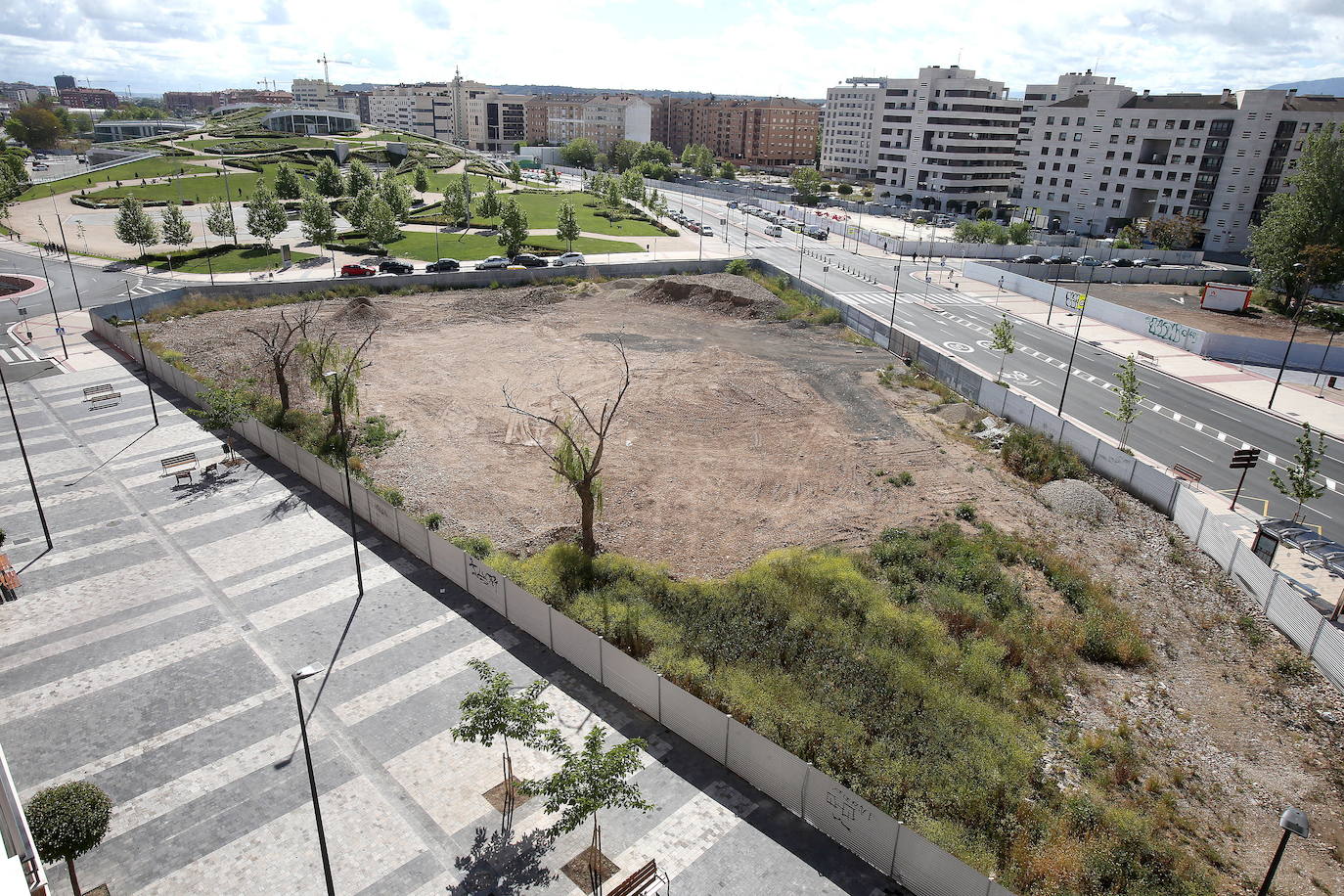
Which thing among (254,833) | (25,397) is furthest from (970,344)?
(25,397)

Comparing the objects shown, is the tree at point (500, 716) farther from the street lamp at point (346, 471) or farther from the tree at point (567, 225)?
A: the tree at point (567, 225)

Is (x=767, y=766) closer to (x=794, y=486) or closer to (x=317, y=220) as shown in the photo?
(x=794, y=486)

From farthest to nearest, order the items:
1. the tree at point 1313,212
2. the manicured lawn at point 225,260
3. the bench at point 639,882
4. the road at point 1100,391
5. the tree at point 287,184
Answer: the tree at point 287,184, the manicured lawn at point 225,260, the tree at point 1313,212, the road at point 1100,391, the bench at point 639,882

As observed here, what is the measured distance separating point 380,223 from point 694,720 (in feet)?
234

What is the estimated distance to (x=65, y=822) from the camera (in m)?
12.9

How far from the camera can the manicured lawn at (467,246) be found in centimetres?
7725

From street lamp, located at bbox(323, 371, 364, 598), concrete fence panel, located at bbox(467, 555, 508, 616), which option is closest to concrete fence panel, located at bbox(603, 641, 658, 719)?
concrete fence panel, located at bbox(467, 555, 508, 616)

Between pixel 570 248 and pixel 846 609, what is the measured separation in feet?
215

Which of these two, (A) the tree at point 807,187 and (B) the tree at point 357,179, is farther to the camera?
(A) the tree at point 807,187

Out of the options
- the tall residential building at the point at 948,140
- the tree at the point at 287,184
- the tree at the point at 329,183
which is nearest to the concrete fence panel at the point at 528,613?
the tree at the point at 287,184

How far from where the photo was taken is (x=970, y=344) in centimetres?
5294

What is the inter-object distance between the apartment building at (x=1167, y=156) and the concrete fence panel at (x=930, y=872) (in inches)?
4034

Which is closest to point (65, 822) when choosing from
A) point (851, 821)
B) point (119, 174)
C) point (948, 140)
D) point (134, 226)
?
point (851, 821)

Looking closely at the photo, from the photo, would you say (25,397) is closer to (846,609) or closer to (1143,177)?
(846,609)
